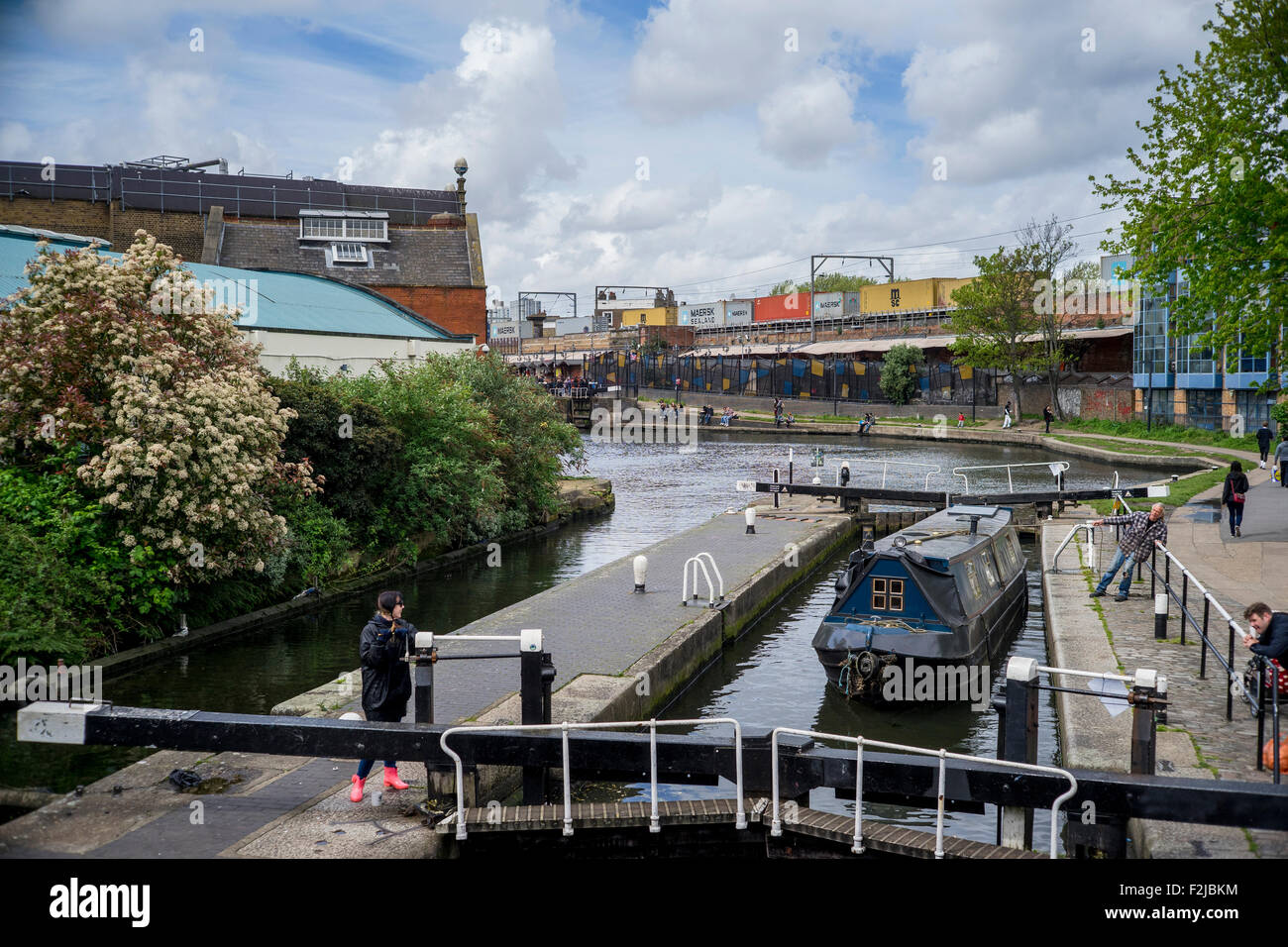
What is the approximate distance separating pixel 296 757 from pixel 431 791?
1851mm

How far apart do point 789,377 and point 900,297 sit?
62.7ft

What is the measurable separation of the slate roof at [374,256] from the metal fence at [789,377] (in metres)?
33.5

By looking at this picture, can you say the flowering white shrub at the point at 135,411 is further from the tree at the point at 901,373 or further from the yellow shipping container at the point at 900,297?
the yellow shipping container at the point at 900,297

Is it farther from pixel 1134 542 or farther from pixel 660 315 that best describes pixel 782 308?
pixel 1134 542

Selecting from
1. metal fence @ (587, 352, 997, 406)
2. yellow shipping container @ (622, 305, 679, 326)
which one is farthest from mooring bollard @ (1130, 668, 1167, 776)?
yellow shipping container @ (622, 305, 679, 326)

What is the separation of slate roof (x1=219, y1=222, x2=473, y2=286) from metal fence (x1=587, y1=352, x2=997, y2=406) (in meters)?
33.5

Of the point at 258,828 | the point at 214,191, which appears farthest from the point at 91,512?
the point at 214,191

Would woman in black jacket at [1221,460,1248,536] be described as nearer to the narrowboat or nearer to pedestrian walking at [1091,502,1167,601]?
pedestrian walking at [1091,502,1167,601]

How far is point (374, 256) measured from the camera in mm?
41312

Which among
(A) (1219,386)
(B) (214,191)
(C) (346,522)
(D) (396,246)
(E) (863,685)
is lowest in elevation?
(E) (863,685)

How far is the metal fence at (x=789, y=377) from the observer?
6444 cm

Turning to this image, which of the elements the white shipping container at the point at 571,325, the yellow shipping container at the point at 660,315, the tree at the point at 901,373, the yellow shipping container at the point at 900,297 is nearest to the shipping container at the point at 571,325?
the white shipping container at the point at 571,325

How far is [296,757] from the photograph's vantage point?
9461 millimetres
